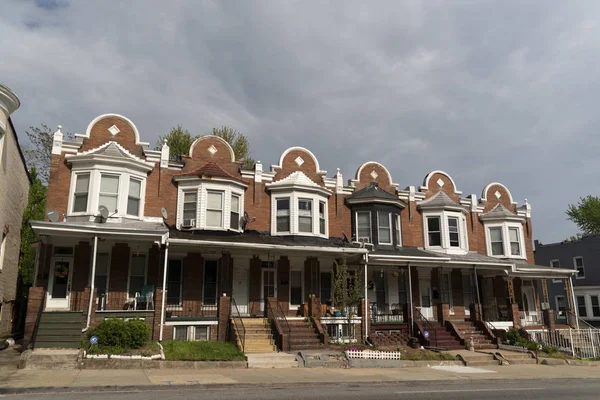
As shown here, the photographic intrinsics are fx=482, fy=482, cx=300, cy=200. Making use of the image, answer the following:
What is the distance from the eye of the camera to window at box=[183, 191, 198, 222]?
21.6 metres

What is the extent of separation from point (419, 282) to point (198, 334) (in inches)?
478

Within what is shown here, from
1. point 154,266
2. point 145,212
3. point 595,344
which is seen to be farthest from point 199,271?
point 595,344

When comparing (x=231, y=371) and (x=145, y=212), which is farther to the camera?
(x=145, y=212)

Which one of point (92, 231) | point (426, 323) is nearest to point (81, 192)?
point (92, 231)

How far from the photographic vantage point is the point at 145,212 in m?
21.2

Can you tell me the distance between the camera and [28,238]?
28.1m

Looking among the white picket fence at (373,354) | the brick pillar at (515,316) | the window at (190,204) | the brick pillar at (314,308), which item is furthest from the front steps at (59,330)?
the brick pillar at (515,316)

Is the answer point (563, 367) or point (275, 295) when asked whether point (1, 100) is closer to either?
point (275, 295)

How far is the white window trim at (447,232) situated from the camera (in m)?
26.6

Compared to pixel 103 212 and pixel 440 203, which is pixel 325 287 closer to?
pixel 440 203

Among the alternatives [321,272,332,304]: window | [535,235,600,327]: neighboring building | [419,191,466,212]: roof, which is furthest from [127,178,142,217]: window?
[535,235,600,327]: neighboring building

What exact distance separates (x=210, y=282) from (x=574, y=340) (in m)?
16.8

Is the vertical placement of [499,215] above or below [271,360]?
above

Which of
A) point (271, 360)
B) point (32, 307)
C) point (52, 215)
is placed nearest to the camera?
point (271, 360)
